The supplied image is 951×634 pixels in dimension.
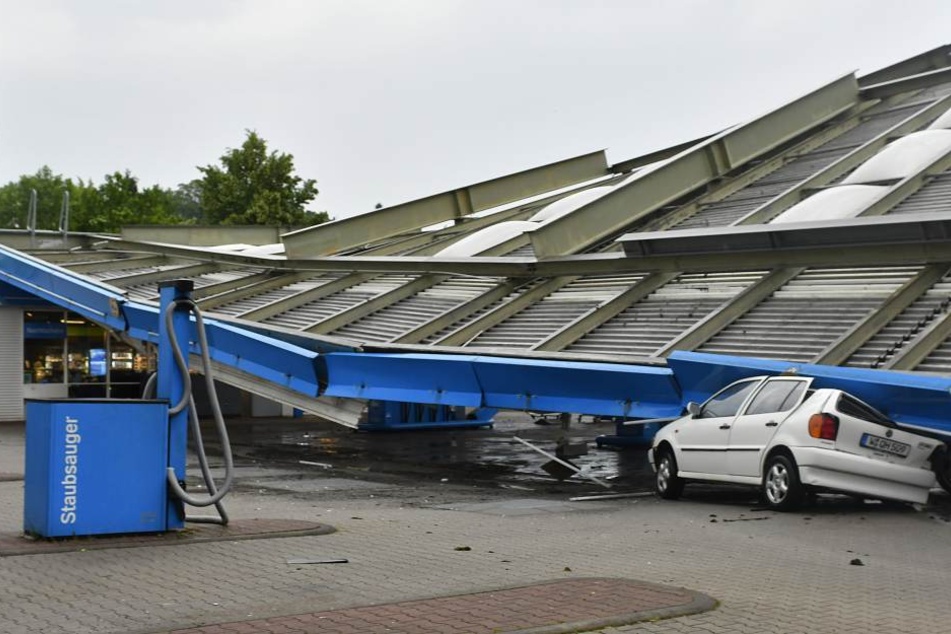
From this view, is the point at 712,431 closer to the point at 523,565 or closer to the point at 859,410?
the point at 859,410

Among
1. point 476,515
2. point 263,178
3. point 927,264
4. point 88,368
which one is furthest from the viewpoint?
point 263,178

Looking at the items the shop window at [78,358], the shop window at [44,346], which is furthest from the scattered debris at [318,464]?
the shop window at [44,346]

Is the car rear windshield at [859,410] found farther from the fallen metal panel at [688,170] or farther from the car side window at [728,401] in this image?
the fallen metal panel at [688,170]

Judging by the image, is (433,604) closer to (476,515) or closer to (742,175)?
(476,515)

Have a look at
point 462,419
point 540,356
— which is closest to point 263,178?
point 462,419

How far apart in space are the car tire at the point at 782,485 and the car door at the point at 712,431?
71cm

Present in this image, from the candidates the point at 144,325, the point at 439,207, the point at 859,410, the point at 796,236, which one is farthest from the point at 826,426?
Result: the point at 439,207

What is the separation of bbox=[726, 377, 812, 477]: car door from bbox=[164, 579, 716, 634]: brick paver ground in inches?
210

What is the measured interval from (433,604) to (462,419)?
25630 mm

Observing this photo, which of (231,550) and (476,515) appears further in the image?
(476,515)

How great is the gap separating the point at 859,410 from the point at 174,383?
22.6 ft

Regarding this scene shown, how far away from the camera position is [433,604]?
278 inches

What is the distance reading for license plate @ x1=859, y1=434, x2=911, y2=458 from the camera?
39.5 ft

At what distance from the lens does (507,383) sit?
16.7 m
